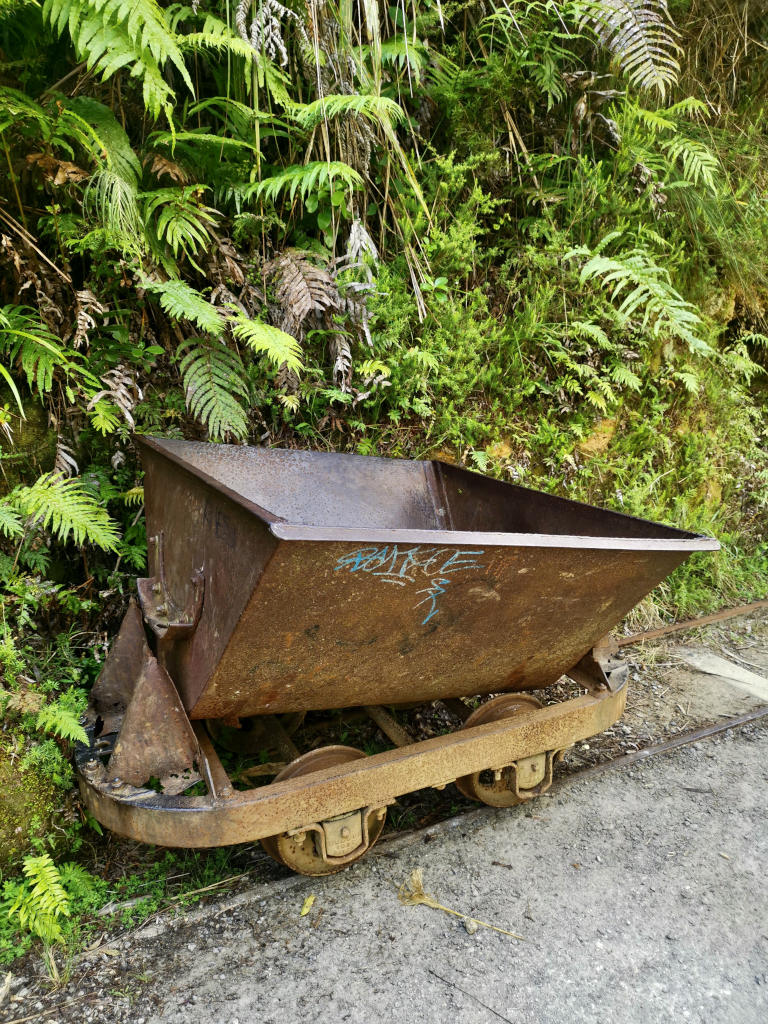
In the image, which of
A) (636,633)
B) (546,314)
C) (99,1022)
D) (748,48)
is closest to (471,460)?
(546,314)

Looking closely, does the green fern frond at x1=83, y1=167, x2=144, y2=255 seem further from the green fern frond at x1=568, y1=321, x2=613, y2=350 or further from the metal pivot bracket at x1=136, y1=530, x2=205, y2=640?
the green fern frond at x1=568, y1=321, x2=613, y2=350

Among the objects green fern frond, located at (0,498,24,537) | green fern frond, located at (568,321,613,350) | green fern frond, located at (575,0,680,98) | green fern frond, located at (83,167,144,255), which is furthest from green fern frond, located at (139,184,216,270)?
green fern frond, located at (575,0,680,98)

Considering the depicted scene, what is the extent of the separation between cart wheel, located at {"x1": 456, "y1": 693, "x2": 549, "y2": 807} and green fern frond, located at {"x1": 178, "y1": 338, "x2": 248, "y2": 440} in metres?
1.66

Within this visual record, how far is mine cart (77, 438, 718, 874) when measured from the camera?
1843 millimetres

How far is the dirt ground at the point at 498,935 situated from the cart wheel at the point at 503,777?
4.6 inches

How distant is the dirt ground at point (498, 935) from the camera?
191 centimetres

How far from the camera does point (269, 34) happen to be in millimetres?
3293

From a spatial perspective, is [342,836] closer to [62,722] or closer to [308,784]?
[308,784]

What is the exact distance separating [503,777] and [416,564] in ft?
4.40

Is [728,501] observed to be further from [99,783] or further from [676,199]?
[99,783]

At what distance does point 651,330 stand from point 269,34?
3.38 metres

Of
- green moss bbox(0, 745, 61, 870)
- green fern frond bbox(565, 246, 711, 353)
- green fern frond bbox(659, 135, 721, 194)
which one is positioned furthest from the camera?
green fern frond bbox(659, 135, 721, 194)

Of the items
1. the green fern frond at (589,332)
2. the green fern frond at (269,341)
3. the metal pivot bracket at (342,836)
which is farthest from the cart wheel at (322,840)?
the green fern frond at (589,332)

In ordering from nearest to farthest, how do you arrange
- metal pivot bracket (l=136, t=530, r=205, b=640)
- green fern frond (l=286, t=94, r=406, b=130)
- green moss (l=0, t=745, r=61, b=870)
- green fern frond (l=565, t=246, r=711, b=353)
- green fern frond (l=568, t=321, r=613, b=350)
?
metal pivot bracket (l=136, t=530, r=205, b=640)
green moss (l=0, t=745, r=61, b=870)
green fern frond (l=286, t=94, r=406, b=130)
green fern frond (l=565, t=246, r=711, b=353)
green fern frond (l=568, t=321, r=613, b=350)
